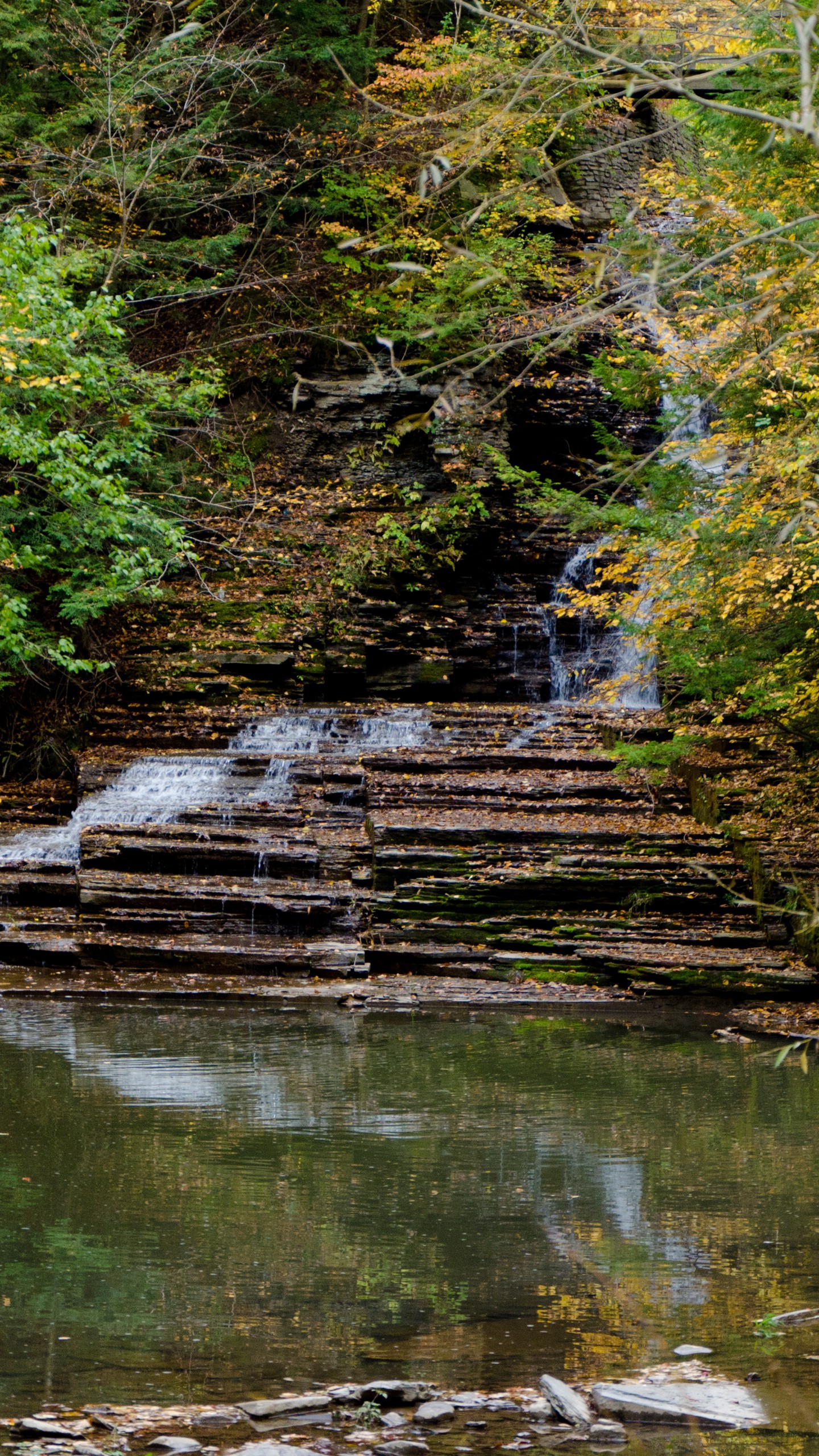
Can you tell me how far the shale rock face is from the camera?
1240 centimetres

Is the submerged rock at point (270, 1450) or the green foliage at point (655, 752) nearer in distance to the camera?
the submerged rock at point (270, 1450)

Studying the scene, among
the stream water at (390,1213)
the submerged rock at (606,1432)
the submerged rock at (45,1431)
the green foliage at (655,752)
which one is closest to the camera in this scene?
the submerged rock at (45,1431)

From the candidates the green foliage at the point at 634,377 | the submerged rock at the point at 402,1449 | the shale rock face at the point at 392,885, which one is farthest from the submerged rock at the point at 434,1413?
the green foliage at the point at 634,377

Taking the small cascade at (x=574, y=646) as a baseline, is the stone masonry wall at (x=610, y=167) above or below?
above

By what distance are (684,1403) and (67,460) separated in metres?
12.0

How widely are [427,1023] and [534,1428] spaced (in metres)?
7.24

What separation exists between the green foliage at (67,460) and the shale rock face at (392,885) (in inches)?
103

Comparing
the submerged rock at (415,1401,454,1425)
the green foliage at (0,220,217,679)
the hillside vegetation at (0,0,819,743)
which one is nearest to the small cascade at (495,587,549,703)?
the hillside vegetation at (0,0,819,743)

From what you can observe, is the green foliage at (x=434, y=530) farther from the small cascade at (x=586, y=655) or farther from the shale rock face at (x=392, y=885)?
the shale rock face at (x=392, y=885)

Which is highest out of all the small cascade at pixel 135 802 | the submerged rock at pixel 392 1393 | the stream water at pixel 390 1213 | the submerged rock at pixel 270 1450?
the small cascade at pixel 135 802

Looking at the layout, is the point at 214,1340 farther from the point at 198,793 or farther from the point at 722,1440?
the point at 198,793

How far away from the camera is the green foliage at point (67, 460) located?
43.1 feet

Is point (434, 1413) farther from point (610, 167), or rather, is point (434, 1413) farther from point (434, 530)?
point (610, 167)

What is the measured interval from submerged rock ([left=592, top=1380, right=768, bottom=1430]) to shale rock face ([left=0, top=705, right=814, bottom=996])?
7697 millimetres
